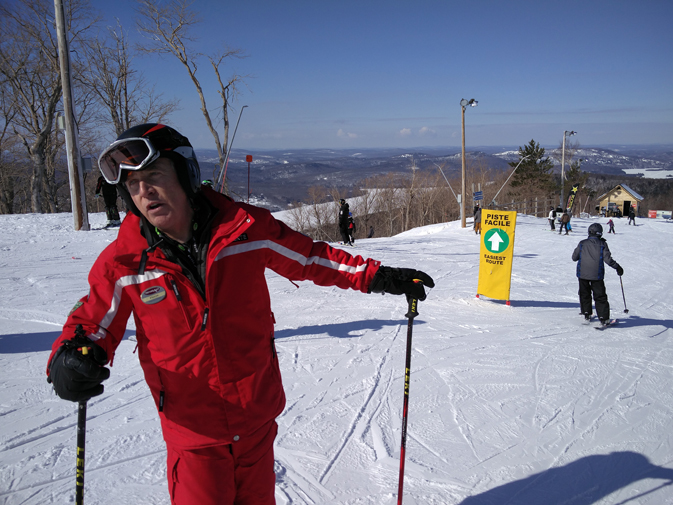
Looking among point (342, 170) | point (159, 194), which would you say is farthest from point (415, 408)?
point (342, 170)

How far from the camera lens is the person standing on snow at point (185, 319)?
1.58m

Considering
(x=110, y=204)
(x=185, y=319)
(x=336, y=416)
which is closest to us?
(x=185, y=319)

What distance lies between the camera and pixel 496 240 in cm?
791

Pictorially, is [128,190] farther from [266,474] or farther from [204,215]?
[266,474]

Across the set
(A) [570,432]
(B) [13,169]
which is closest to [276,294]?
(A) [570,432]

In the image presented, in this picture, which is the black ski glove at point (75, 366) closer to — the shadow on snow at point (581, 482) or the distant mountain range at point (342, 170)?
the shadow on snow at point (581, 482)

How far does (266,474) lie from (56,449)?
2334 mm

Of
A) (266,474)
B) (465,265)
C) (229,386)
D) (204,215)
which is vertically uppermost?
(204,215)

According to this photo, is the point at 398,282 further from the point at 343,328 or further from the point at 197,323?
the point at 343,328

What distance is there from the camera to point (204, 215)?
5.81 ft

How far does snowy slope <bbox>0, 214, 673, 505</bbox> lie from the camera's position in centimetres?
293

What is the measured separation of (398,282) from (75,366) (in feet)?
4.65

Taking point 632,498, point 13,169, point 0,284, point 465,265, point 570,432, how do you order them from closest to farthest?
point 632,498, point 570,432, point 0,284, point 465,265, point 13,169

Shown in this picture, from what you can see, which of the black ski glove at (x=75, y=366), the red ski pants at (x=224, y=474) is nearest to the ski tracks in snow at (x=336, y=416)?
the red ski pants at (x=224, y=474)
